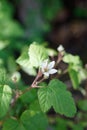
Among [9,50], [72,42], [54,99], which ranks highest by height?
[54,99]

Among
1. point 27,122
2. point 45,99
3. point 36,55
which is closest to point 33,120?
point 27,122

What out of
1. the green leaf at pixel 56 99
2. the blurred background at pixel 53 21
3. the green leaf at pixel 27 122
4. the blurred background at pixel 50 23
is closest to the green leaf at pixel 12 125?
the green leaf at pixel 27 122

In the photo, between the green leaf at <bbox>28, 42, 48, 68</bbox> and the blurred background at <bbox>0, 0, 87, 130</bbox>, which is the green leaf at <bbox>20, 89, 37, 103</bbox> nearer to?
the green leaf at <bbox>28, 42, 48, 68</bbox>

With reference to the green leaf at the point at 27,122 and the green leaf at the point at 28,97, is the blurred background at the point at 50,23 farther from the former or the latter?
the green leaf at the point at 27,122

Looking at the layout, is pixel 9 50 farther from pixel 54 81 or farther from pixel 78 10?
pixel 78 10

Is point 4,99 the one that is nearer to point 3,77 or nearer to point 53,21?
point 3,77

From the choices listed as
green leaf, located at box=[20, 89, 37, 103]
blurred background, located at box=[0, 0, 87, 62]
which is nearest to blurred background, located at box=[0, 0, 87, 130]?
blurred background, located at box=[0, 0, 87, 62]

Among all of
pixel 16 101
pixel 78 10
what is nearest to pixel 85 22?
pixel 78 10

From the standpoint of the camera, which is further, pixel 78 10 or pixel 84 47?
pixel 78 10
